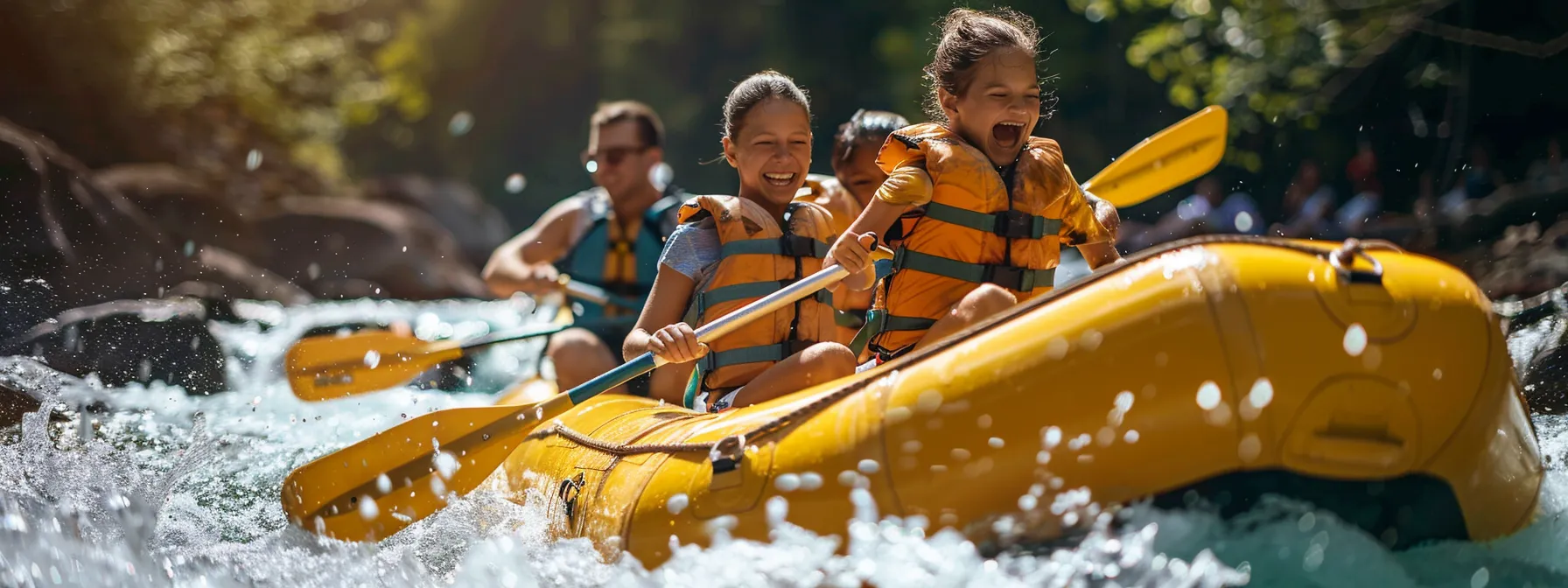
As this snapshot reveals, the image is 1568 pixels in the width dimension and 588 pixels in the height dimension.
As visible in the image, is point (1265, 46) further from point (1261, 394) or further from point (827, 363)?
point (1261, 394)

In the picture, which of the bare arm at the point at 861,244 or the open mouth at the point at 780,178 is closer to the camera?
the bare arm at the point at 861,244

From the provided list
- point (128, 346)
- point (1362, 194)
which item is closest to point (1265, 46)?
point (1362, 194)

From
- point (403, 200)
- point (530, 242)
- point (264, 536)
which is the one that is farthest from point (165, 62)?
point (264, 536)

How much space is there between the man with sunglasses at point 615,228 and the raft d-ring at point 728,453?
7.21 feet

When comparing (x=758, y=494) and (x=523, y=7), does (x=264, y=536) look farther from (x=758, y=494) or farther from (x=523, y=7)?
(x=523, y=7)

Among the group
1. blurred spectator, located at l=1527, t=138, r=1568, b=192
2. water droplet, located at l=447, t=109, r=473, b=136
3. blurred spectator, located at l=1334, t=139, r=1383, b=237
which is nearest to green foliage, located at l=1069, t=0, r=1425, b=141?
blurred spectator, located at l=1334, t=139, r=1383, b=237

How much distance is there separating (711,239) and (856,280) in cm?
38

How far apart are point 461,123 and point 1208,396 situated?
2289cm

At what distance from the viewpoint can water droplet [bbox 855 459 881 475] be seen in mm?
1916

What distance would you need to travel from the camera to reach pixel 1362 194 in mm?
9328

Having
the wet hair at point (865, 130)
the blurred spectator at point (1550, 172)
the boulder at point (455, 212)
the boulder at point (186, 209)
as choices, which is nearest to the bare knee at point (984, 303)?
the wet hair at point (865, 130)

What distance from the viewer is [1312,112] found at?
27.6ft

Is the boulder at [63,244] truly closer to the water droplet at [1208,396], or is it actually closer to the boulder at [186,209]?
the boulder at [186,209]

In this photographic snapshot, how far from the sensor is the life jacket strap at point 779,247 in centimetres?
273
